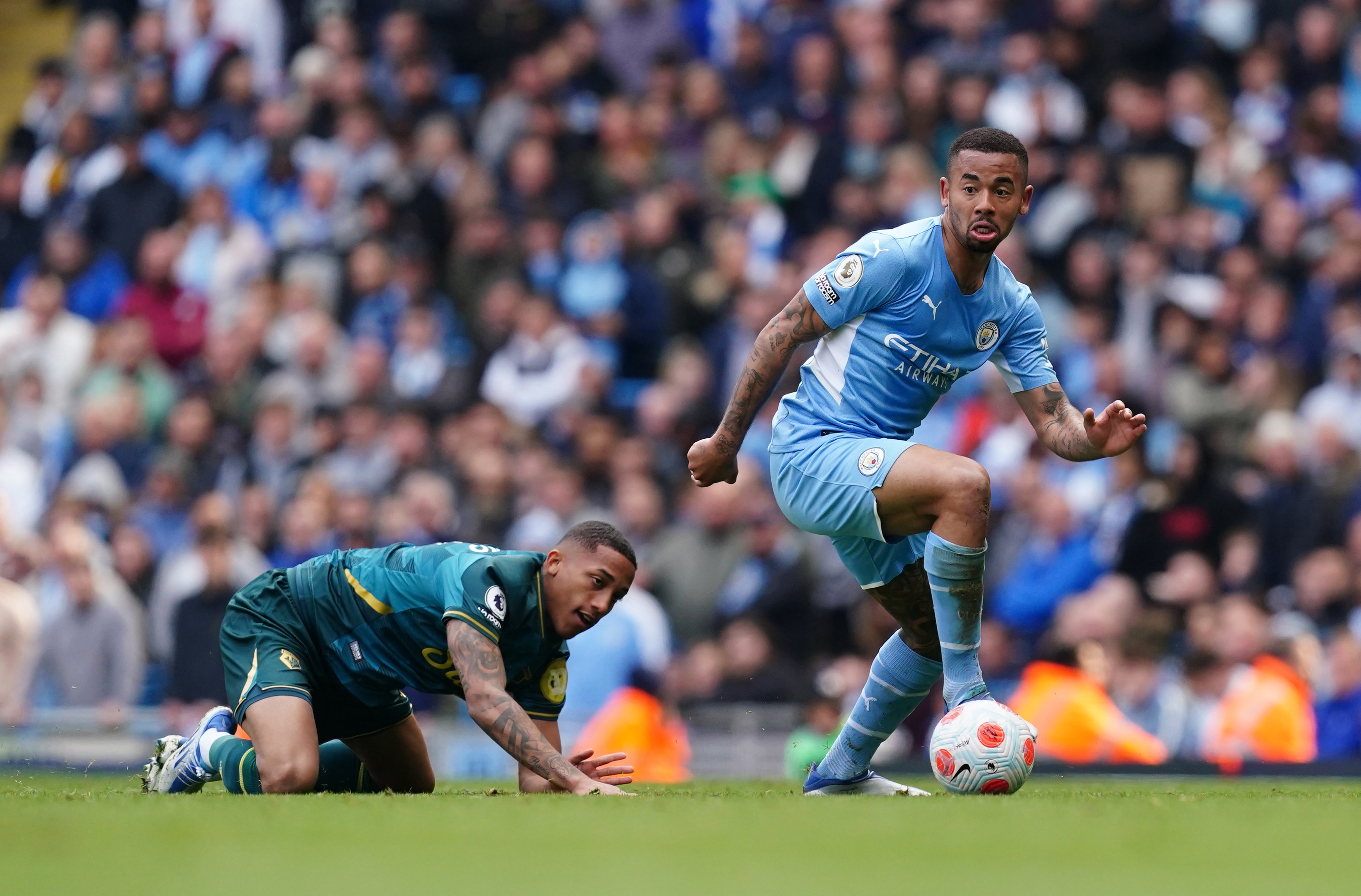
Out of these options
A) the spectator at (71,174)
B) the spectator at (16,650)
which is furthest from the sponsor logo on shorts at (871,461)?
the spectator at (71,174)

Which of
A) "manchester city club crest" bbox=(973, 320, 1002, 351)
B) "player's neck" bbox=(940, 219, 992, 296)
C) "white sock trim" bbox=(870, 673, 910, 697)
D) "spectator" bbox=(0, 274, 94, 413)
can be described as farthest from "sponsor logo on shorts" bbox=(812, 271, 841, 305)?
"spectator" bbox=(0, 274, 94, 413)

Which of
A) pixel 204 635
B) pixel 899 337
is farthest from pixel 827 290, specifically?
pixel 204 635

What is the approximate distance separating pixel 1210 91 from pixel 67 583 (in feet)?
28.7

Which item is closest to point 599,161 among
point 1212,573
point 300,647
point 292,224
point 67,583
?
point 292,224

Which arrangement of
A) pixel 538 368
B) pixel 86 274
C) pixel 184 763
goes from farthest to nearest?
pixel 86 274 < pixel 538 368 < pixel 184 763

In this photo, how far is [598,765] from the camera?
6.50 m

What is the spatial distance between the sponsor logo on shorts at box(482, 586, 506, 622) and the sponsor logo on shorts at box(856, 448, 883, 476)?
4.36ft

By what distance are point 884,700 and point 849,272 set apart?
5.28 feet

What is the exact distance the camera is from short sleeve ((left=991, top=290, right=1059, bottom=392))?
690cm

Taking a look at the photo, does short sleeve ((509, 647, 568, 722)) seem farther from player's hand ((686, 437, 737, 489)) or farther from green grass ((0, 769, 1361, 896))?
player's hand ((686, 437, 737, 489))

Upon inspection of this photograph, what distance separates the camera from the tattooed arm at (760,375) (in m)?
6.64

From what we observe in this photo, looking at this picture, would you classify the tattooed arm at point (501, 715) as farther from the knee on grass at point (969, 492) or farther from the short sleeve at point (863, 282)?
the short sleeve at point (863, 282)

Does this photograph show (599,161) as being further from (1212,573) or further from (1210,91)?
(1212,573)

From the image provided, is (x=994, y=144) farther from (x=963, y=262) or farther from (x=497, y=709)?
(x=497, y=709)
